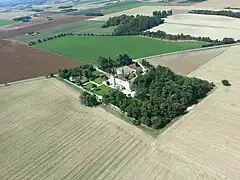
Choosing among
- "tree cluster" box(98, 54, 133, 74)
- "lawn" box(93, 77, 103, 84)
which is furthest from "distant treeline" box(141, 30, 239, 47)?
"lawn" box(93, 77, 103, 84)

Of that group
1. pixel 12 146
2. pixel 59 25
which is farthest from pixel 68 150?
pixel 59 25

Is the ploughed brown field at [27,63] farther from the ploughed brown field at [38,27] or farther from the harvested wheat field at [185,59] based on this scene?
the ploughed brown field at [38,27]

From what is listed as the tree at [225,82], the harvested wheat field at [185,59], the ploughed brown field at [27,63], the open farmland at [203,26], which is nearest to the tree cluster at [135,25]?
the open farmland at [203,26]

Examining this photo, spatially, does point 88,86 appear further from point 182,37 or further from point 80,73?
point 182,37

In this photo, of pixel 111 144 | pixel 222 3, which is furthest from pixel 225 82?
pixel 222 3

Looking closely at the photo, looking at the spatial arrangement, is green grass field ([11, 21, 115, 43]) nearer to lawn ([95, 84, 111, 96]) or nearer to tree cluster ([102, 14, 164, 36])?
tree cluster ([102, 14, 164, 36])

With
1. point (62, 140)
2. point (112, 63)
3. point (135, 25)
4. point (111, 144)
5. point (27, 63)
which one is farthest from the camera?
point (135, 25)

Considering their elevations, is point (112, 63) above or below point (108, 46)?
above
